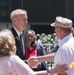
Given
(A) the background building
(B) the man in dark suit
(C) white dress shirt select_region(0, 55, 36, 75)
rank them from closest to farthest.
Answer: (C) white dress shirt select_region(0, 55, 36, 75), (B) the man in dark suit, (A) the background building

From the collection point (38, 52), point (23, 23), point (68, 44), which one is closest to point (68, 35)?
point (68, 44)

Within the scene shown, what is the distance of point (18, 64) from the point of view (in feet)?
10.5

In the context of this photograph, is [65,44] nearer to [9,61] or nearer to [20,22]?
[9,61]

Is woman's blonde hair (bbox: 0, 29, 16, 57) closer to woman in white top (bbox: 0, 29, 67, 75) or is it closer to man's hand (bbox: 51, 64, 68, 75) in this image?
woman in white top (bbox: 0, 29, 67, 75)

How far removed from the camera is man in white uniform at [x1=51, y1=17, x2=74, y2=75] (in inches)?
135

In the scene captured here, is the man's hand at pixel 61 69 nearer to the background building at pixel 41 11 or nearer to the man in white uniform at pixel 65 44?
the man in white uniform at pixel 65 44

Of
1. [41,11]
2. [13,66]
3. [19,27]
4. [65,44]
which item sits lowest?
[41,11]

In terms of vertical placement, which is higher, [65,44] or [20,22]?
[65,44]

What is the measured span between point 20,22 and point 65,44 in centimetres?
172

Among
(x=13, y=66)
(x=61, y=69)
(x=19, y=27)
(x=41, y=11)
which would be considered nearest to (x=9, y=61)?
(x=13, y=66)

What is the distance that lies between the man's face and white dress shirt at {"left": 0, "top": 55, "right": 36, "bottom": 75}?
1831mm

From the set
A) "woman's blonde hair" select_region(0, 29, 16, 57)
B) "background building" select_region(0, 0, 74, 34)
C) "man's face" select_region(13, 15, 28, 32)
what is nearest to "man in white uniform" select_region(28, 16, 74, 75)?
"woman's blonde hair" select_region(0, 29, 16, 57)

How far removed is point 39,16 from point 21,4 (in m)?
2.50

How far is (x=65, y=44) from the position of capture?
3.50 metres
